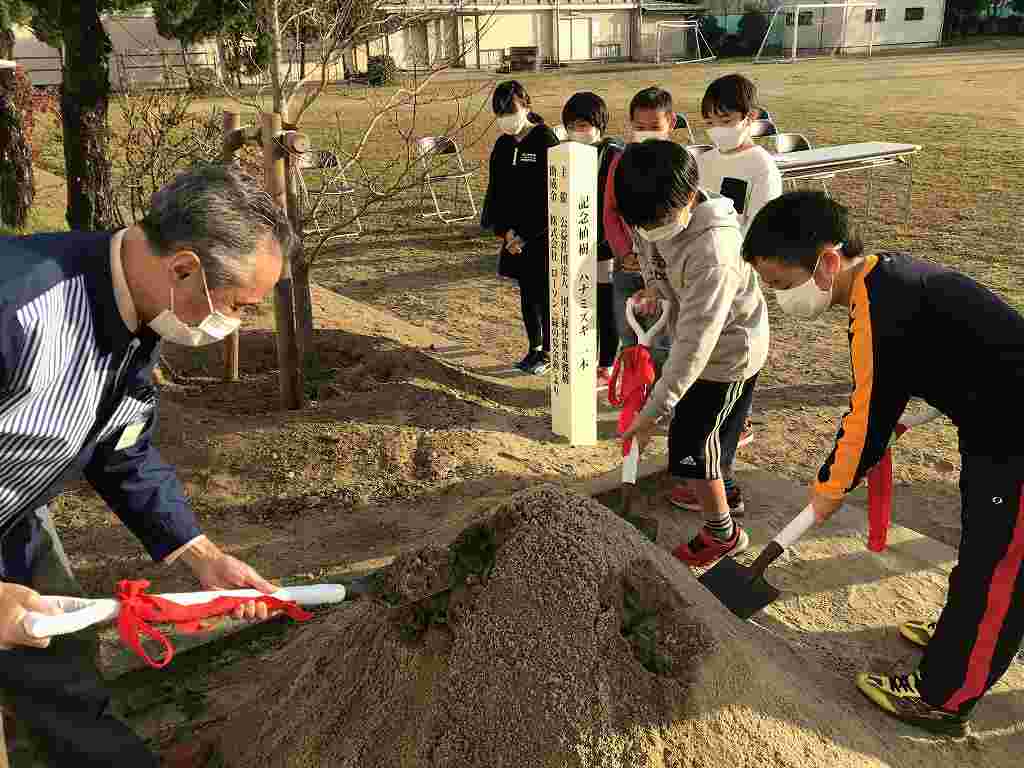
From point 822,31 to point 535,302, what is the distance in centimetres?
3445

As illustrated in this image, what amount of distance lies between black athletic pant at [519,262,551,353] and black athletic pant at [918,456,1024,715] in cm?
305

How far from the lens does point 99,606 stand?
1719 mm

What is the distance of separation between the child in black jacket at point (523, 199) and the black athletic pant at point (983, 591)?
2890 mm

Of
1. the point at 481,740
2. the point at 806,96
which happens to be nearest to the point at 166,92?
the point at 481,740

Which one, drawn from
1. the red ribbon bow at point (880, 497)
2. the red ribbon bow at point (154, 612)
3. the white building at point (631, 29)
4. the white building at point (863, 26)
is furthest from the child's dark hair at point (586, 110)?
the white building at point (863, 26)

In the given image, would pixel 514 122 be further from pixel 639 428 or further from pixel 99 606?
pixel 99 606

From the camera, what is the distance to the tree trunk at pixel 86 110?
6422 mm

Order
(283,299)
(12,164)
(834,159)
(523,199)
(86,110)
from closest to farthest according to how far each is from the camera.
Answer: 1. (283,299)
2. (523,199)
3. (86,110)
4. (834,159)
5. (12,164)

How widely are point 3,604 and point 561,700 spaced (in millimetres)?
1119

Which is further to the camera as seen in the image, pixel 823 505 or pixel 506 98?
pixel 506 98

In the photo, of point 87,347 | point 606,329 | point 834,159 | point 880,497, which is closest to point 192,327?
A: point 87,347

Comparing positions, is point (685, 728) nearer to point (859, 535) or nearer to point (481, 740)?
point (481, 740)

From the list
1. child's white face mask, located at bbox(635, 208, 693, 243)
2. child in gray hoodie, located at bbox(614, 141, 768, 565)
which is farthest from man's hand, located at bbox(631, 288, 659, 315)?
child's white face mask, located at bbox(635, 208, 693, 243)

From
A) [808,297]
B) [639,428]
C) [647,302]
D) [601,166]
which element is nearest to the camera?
[808,297]
